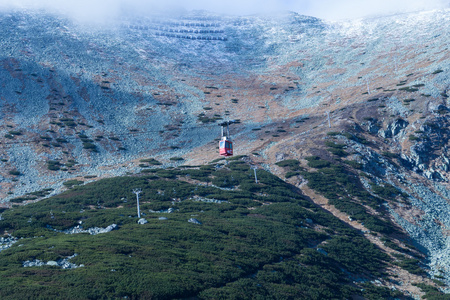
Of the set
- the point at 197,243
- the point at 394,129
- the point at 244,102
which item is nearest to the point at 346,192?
the point at 394,129

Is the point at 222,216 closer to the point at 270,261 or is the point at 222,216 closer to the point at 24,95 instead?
the point at 270,261

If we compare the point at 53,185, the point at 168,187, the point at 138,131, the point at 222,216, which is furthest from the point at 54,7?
the point at 222,216

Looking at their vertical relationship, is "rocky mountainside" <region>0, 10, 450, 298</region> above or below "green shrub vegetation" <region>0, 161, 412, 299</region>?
above

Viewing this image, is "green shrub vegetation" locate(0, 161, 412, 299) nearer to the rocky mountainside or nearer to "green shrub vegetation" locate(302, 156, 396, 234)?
"green shrub vegetation" locate(302, 156, 396, 234)

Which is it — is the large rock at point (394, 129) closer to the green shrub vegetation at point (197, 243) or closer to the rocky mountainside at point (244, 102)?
the rocky mountainside at point (244, 102)

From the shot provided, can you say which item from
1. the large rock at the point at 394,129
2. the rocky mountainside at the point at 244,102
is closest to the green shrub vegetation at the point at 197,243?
the rocky mountainside at the point at 244,102

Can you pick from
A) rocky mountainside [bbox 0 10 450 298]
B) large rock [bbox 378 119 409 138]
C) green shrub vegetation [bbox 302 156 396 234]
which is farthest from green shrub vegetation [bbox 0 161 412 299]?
large rock [bbox 378 119 409 138]
